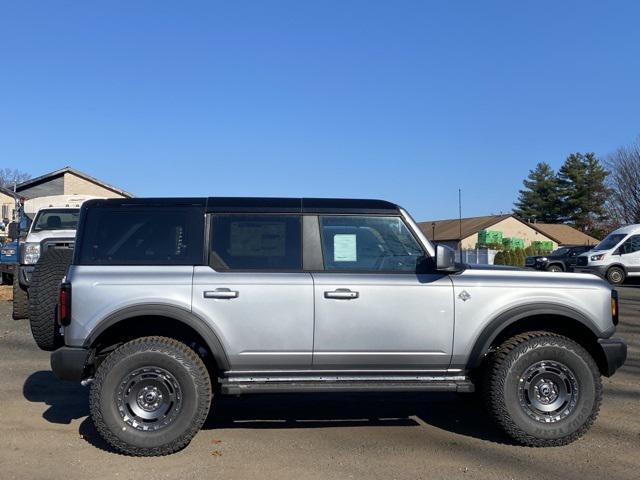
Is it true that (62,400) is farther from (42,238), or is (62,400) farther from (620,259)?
(620,259)

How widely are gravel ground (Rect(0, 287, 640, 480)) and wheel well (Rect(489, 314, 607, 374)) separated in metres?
0.74

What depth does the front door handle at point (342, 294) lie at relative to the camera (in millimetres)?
5109

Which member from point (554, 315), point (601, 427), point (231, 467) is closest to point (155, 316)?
point (231, 467)

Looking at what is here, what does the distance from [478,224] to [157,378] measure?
2274 inches

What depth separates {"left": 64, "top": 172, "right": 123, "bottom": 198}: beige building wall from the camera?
116 feet

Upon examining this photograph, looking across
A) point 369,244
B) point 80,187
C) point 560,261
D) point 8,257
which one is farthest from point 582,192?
point 369,244

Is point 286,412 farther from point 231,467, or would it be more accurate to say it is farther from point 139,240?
point 139,240

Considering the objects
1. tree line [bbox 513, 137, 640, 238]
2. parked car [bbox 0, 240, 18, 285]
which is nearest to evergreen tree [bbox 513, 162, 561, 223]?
tree line [bbox 513, 137, 640, 238]

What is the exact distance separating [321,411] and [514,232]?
55470 millimetres

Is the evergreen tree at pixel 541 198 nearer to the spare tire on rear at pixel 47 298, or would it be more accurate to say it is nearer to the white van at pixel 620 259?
the white van at pixel 620 259

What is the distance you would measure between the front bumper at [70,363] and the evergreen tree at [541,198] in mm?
75708

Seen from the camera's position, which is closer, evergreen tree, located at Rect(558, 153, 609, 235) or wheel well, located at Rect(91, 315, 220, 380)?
wheel well, located at Rect(91, 315, 220, 380)

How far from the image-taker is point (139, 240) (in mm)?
5293

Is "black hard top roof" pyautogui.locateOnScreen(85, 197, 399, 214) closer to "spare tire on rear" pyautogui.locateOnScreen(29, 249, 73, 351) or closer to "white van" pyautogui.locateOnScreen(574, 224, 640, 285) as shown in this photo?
"spare tire on rear" pyautogui.locateOnScreen(29, 249, 73, 351)
